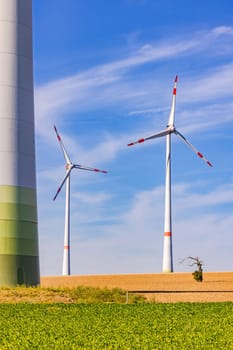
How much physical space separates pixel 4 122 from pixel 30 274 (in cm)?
1060

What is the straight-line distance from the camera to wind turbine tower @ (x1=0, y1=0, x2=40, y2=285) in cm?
5053

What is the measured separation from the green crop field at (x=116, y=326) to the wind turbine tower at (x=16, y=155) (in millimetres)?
6914

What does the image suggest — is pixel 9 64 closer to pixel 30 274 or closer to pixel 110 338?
pixel 30 274

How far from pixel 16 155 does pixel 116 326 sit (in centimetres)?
2206

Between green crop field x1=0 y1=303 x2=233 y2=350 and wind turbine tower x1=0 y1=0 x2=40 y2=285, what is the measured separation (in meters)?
6.91

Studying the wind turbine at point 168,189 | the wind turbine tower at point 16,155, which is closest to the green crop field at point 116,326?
the wind turbine tower at point 16,155

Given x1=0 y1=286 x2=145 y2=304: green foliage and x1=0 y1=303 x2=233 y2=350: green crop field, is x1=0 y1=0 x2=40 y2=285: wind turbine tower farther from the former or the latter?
x1=0 y1=303 x2=233 y2=350: green crop field

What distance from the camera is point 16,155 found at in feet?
168

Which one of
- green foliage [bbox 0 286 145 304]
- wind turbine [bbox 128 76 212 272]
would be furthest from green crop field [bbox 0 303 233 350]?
wind turbine [bbox 128 76 212 272]

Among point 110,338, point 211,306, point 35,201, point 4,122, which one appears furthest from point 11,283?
point 110,338

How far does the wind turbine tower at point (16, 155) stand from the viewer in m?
50.5

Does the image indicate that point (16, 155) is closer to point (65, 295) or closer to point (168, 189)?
point (65, 295)

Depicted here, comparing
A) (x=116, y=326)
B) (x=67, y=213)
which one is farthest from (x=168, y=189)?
(x=116, y=326)

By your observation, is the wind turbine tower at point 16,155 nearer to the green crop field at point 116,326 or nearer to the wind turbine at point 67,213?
the green crop field at point 116,326
